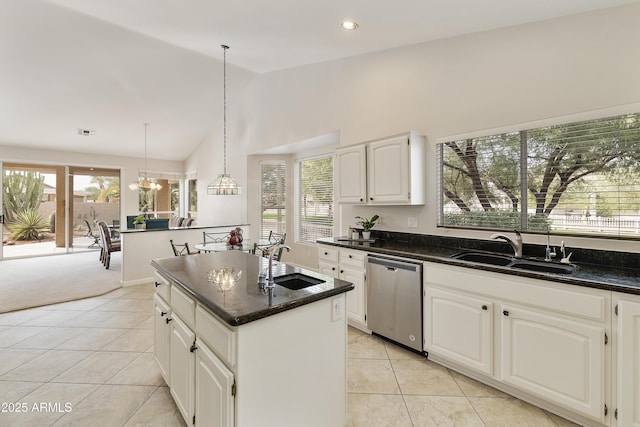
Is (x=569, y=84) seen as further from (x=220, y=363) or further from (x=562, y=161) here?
(x=220, y=363)

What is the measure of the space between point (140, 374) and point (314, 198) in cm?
387

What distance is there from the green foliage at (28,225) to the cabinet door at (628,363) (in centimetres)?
1024

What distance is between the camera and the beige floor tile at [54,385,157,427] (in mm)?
1889

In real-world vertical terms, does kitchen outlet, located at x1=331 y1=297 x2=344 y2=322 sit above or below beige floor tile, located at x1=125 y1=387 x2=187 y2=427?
above

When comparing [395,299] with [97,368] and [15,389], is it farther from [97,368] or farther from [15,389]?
[15,389]

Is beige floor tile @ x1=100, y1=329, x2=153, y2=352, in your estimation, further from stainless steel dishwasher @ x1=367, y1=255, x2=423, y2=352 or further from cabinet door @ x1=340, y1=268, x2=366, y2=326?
stainless steel dishwasher @ x1=367, y1=255, x2=423, y2=352

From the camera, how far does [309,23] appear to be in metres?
3.04

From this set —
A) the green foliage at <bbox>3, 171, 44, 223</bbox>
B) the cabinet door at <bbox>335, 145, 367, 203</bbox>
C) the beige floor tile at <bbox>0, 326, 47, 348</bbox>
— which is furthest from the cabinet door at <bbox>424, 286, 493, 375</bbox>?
the green foliage at <bbox>3, 171, 44, 223</bbox>

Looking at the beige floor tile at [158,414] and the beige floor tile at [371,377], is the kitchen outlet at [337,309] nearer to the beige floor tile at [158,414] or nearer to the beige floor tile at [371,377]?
the beige floor tile at [371,377]

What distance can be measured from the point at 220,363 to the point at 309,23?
3159 mm

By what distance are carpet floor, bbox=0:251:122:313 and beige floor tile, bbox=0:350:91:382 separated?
179cm

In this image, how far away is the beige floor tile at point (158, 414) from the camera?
1872 millimetres

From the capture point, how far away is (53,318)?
11.6 feet

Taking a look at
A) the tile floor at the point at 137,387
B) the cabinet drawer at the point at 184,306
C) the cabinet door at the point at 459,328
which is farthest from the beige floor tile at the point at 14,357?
the cabinet door at the point at 459,328
